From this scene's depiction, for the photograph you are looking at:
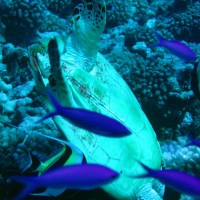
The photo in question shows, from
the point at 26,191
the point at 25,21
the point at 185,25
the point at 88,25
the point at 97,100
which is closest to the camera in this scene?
the point at 26,191

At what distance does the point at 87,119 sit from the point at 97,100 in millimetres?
1479

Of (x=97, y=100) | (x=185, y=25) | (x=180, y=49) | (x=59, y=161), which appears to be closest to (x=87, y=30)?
(x=97, y=100)

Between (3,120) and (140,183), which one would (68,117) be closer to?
(140,183)

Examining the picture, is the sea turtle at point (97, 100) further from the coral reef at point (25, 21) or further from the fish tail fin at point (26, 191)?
the coral reef at point (25, 21)

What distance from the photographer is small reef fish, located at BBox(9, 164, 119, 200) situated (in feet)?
3.41

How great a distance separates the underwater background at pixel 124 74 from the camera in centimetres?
269

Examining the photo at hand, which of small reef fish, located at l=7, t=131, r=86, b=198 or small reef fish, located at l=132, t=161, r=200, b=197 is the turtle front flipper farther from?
small reef fish, located at l=132, t=161, r=200, b=197

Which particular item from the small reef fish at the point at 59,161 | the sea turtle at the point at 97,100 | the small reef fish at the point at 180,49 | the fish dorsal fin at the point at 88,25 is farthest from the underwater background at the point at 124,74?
the small reef fish at the point at 180,49

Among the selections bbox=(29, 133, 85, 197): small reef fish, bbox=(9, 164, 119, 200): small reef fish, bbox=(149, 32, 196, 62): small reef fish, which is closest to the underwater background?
bbox=(29, 133, 85, 197): small reef fish

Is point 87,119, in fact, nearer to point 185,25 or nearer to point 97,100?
point 97,100

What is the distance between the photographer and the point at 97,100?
2697 millimetres

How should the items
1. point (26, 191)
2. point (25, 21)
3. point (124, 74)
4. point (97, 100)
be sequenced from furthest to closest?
point (25, 21)
point (124, 74)
point (97, 100)
point (26, 191)

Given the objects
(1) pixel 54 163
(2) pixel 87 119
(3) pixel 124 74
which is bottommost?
(3) pixel 124 74

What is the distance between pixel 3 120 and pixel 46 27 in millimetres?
2826
